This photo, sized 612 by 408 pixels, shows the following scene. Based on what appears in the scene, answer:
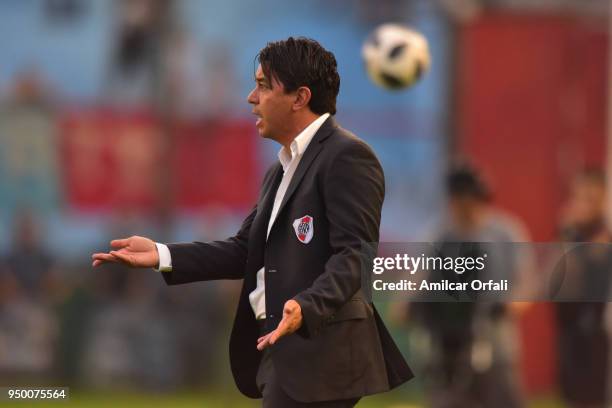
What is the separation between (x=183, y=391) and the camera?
1548cm

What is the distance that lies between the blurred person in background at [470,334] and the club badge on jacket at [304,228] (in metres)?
4.29

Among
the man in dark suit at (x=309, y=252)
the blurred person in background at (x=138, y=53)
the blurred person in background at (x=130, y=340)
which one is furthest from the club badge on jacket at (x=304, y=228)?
the blurred person in background at (x=138, y=53)

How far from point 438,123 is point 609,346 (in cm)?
646

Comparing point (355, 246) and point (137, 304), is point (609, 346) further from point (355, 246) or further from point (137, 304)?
point (137, 304)

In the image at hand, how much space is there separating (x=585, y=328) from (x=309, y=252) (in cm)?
490

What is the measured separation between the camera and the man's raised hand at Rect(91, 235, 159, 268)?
5.67 m

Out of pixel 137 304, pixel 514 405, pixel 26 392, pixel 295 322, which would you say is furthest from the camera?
pixel 137 304

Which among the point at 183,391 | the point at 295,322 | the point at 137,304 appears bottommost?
the point at 183,391

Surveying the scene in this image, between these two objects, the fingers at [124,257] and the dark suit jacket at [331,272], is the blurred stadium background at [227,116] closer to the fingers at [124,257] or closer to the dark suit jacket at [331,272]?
the fingers at [124,257]

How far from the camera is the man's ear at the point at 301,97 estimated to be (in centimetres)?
560

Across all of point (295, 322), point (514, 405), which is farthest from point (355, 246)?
point (514, 405)

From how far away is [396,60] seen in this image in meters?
8.87

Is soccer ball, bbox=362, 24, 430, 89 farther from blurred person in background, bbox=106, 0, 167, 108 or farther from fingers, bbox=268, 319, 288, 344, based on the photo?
blurred person in background, bbox=106, 0, 167, 108

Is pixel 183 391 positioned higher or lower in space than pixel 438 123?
lower
